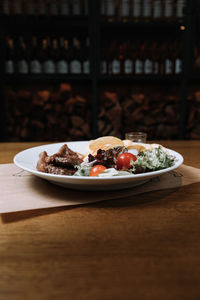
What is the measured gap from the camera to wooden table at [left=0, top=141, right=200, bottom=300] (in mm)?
288

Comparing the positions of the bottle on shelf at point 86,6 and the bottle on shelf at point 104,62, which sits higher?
the bottle on shelf at point 86,6

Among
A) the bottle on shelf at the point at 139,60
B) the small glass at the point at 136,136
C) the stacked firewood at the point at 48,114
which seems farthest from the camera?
the stacked firewood at the point at 48,114

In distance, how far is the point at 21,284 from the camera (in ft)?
0.97

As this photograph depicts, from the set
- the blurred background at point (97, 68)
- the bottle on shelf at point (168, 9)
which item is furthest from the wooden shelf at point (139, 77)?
the bottle on shelf at point (168, 9)

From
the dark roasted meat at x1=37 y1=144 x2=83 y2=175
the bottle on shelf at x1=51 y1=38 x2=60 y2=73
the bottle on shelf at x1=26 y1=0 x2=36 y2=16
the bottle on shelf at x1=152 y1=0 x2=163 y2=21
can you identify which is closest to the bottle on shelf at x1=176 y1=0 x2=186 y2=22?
the bottle on shelf at x1=152 y1=0 x2=163 y2=21

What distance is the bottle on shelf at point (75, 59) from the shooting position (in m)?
2.38

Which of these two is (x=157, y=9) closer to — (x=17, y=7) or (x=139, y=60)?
(x=139, y=60)

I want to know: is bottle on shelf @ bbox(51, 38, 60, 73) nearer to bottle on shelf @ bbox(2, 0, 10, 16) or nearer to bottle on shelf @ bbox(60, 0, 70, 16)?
bottle on shelf @ bbox(60, 0, 70, 16)

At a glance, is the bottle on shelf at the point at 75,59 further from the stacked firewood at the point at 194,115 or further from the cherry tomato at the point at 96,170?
the cherry tomato at the point at 96,170

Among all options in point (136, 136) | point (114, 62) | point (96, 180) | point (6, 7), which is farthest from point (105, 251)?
point (6, 7)

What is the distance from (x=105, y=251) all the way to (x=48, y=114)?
2352 mm

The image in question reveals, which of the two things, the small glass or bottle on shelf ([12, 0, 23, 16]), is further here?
bottle on shelf ([12, 0, 23, 16])

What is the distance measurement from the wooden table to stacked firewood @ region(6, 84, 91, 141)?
2.11 m

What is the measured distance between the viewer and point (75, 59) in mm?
2479
